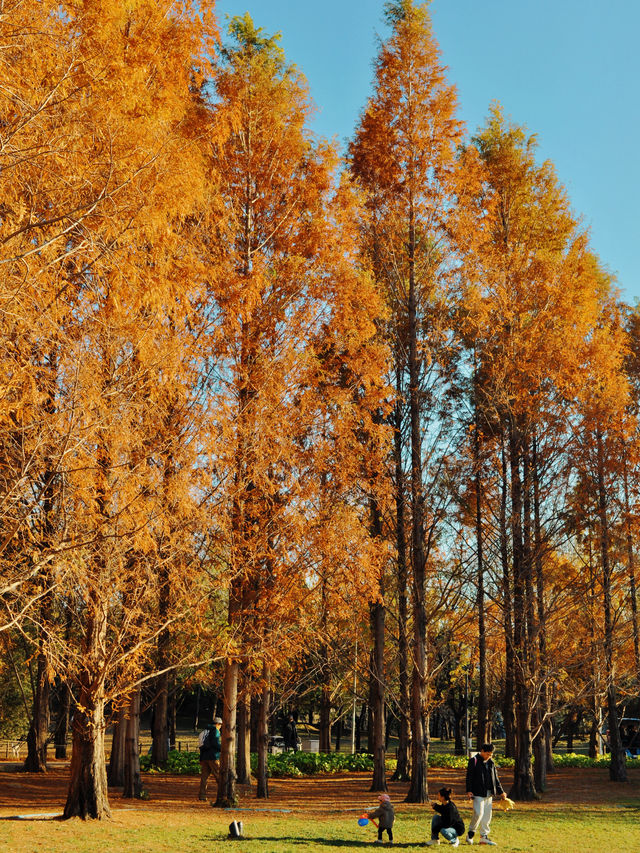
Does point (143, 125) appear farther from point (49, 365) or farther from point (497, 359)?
point (497, 359)

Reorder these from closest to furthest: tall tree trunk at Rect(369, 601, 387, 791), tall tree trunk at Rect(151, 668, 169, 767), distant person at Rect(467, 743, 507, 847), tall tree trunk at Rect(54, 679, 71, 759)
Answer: distant person at Rect(467, 743, 507, 847), tall tree trunk at Rect(369, 601, 387, 791), tall tree trunk at Rect(151, 668, 169, 767), tall tree trunk at Rect(54, 679, 71, 759)

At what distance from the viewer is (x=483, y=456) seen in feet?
51.1

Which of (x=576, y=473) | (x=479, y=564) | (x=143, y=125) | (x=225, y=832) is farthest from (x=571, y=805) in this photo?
(x=143, y=125)

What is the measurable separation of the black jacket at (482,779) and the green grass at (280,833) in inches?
24.1

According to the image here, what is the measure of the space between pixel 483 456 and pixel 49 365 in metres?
9.62

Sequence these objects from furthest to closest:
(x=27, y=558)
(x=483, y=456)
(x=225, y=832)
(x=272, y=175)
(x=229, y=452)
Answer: (x=483, y=456), (x=272, y=175), (x=229, y=452), (x=225, y=832), (x=27, y=558)

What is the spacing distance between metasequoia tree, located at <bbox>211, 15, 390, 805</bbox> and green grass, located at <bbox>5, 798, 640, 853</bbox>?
169 centimetres

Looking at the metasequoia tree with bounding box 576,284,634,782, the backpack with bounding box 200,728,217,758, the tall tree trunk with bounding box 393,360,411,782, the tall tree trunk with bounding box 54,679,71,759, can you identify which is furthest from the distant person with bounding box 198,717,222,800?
the tall tree trunk with bounding box 54,679,71,759

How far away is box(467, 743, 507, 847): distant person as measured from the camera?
9.48 metres

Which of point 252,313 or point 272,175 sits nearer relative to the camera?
point 252,313

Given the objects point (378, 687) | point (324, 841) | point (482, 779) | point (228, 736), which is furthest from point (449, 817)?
point (378, 687)

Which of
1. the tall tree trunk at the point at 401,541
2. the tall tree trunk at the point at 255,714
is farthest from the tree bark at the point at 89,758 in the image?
the tall tree trunk at the point at 255,714

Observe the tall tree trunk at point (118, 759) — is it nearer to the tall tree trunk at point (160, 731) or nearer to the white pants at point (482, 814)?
the tall tree trunk at point (160, 731)

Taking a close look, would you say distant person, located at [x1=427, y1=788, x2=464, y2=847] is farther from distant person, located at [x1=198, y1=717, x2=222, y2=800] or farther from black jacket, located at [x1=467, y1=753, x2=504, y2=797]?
distant person, located at [x1=198, y1=717, x2=222, y2=800]
